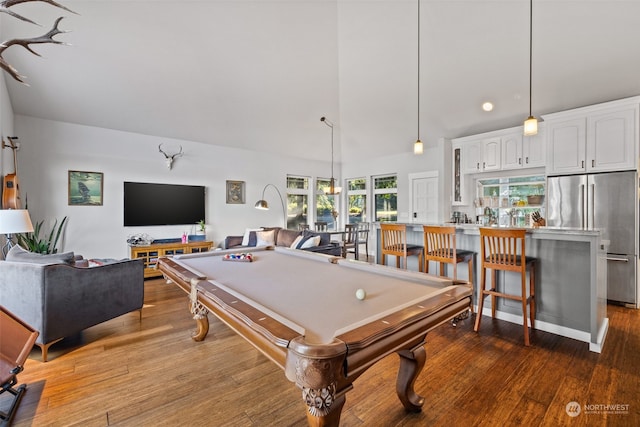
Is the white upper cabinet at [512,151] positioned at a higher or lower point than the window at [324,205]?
higher

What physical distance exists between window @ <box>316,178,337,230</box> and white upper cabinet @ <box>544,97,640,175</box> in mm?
5183

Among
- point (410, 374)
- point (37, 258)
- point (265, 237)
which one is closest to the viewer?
point (410, 374)

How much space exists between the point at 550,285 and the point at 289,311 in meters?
2.95

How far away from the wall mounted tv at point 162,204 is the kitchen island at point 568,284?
554 centimetres

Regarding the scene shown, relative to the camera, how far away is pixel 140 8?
10.9 feet

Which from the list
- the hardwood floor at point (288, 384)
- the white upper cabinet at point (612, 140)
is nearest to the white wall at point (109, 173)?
the hardwood floor at point (288, 384)

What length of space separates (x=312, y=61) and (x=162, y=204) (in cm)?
390

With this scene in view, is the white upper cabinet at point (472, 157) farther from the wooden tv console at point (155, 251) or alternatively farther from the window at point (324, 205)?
the wooden tv console at point (155, 251)

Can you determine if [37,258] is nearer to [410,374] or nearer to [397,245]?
[410,374]

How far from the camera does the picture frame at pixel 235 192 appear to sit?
6.49 metres

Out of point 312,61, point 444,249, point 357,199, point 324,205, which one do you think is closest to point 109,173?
point 312,61

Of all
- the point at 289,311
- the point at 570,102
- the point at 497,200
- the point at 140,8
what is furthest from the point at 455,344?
the point at 140,8

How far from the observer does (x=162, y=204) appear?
18.1 feet

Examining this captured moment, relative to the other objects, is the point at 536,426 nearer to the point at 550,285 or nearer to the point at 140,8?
the point at 550,285
